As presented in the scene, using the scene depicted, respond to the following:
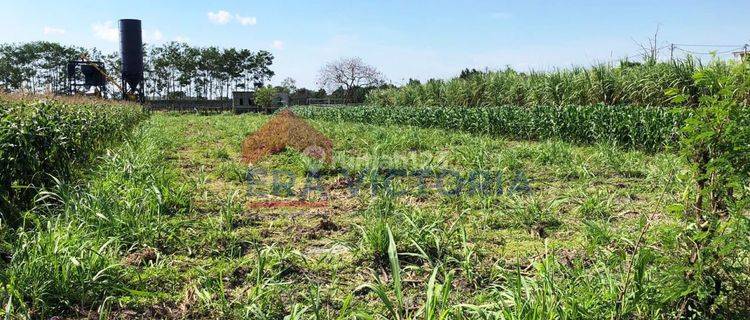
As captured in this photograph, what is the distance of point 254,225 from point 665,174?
4404 millimetres

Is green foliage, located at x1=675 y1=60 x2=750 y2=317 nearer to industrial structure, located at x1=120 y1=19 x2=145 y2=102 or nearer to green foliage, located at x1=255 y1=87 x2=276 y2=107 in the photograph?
industrial structure, located at x1=120 y1=19 x2=145 y2=102

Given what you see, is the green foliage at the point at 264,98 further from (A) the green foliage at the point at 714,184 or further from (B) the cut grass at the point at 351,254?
(A) the green foliage at the point at 714,184

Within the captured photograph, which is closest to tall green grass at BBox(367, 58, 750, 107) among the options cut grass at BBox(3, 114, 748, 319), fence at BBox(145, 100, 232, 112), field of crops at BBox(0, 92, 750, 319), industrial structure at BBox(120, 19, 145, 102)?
field of crops at BBox(0, 92, 750, 319)

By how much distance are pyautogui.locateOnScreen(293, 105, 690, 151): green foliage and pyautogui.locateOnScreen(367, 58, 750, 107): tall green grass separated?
713 mm

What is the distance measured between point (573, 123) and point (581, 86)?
6.50 feet

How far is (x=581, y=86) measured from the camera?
13.0 meters

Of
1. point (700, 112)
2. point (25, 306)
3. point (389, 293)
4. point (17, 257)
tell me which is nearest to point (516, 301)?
point (389, 293)

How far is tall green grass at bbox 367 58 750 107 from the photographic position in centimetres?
1065

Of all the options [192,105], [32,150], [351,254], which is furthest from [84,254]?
[192,105]

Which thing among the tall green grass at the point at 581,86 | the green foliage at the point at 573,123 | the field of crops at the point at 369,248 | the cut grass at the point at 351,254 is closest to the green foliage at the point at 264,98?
the tall green grass at the point at 581,86

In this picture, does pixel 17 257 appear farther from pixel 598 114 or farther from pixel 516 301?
pixel 598 114

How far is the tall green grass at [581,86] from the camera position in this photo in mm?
10648

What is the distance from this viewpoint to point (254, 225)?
4.27 metres

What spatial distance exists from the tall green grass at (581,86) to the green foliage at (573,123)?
713 millimetres
